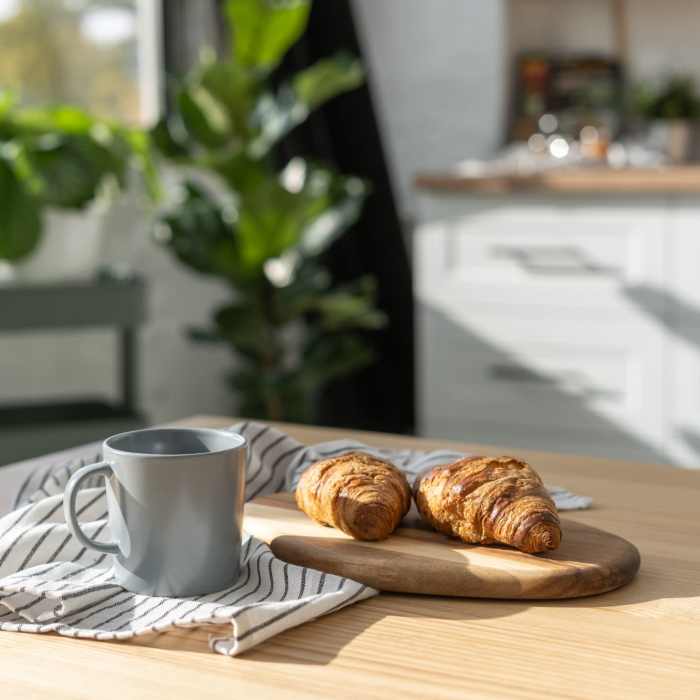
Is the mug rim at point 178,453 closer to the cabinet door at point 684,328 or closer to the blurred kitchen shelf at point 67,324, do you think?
the blurred kitchen shelf at point 67,324

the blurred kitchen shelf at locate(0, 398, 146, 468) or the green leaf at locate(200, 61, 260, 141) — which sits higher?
the green leaf at locate(200, 61, 260, 141)

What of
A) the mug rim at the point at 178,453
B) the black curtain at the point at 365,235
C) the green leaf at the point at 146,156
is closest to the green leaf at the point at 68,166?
the green leaf at the point at 146,156

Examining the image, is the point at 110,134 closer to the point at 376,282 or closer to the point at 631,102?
the point at 376,282

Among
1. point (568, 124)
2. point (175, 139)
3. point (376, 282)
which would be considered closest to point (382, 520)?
point (175, 139)

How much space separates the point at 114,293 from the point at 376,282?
1255mm

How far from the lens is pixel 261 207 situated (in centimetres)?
267

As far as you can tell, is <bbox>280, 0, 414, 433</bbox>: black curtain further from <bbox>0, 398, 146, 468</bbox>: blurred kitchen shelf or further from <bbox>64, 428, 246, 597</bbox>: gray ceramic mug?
<bbox>64, 428, 246, 597</bbox>: gray ceramic mug

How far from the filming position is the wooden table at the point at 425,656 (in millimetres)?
552

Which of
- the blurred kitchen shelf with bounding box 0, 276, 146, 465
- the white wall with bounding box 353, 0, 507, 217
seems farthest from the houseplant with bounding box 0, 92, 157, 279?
the white wall with bounding box 353, 0, 507, 217

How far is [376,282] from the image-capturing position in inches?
134

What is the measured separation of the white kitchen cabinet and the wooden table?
2067mm

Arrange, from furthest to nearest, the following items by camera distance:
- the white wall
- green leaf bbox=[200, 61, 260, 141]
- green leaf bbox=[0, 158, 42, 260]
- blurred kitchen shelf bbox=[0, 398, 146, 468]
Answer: the white wall, green leaf bbox=[200, 61, 260, 141], green leaf bbox=[0, 158, 42, 260], blurred kitchen shelf bbox=[0, 398, 146, 468]

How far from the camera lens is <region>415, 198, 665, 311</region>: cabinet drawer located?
2.72 metres

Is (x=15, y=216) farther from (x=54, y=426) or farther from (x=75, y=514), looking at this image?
(x=75, y=514)
